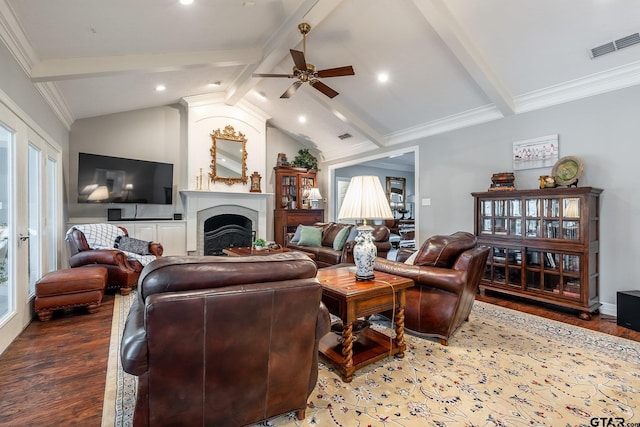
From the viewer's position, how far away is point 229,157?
6395mm

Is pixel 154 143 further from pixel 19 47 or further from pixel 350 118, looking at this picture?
pixel 350 118

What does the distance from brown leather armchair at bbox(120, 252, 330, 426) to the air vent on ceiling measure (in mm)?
3840

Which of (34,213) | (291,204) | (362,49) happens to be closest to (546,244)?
(362,49)

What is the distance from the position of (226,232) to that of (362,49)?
443 centimetres

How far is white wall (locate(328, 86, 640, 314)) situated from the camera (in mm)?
3158

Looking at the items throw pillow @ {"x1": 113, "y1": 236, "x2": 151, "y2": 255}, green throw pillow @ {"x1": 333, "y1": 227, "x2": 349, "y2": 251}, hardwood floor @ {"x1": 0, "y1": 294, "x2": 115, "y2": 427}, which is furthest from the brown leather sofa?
hardwood floor @ {"x1": 0, "y1": 294, "x2": 115, "y2": 427}

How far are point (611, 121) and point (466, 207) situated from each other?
1.87 metres

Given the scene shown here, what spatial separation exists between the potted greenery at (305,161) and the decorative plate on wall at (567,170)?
192 inches

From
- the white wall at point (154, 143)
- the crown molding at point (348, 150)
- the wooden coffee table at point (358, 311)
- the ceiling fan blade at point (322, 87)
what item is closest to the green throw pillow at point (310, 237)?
the white wall at point (154, 143)

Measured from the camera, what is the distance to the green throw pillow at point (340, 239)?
502 cm

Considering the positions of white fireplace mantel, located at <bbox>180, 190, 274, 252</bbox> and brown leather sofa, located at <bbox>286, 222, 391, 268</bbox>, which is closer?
brown leather sofa, located at <bbox>286, 222, 391, 268</bbox>

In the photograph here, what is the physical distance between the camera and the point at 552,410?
1657 millimetres

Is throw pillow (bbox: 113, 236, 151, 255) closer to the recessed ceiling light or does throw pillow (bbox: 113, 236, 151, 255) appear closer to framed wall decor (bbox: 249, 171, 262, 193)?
framed wall decor (bbox: 249, 171, 262, 193)

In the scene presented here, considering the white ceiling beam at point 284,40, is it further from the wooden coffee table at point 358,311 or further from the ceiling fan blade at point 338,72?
the wooden coffee table at point 358,311
